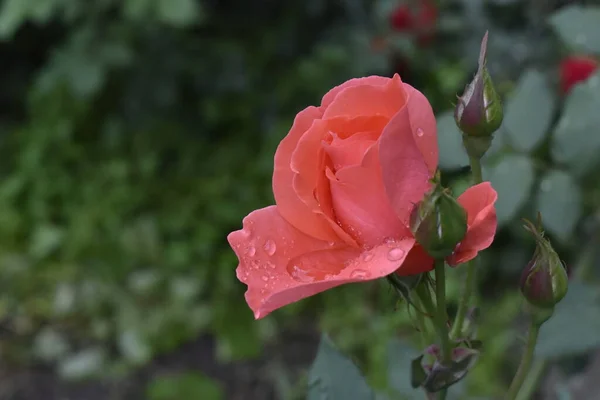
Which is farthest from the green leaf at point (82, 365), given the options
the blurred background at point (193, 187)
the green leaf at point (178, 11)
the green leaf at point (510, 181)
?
the green leaf at point (510, 181)

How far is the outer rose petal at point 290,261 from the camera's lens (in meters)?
0.40

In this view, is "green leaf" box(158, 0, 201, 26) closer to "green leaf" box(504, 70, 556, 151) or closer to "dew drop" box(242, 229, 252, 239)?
"green leaf" box(504, 70, 556, 151)

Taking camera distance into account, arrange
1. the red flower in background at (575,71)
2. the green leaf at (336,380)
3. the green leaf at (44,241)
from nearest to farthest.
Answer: the green leaf at (336,380)
the red flower in background at (575,71)
the green leaf at (44,241)

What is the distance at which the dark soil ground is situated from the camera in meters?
1.87

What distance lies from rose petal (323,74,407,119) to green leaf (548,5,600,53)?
63cm

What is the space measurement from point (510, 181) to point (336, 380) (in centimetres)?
40

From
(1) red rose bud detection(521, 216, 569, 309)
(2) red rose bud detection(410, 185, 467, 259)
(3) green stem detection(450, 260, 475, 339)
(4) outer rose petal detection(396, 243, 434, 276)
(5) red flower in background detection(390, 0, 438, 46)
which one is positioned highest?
(2) red rose bud detection(410, 185, 467, 259)

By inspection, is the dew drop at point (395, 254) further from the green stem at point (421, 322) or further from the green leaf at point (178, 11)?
the green leaf at point (178, 11)

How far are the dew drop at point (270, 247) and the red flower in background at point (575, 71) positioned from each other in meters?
1.00

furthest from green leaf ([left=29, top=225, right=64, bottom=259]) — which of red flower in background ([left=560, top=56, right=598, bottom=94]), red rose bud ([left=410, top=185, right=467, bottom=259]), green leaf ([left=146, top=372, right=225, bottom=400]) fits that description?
red rose bud ([left=410, top=185, right=467, bottom=259])

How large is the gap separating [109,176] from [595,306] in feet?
6.32

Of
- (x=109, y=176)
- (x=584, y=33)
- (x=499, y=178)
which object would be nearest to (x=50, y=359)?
(x=109, y=176)

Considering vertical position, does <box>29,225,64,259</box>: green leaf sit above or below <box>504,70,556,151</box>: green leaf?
below

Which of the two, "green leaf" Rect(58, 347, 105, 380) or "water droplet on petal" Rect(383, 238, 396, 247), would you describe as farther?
"green leaf" Rect(58, 347, 105, 380)
